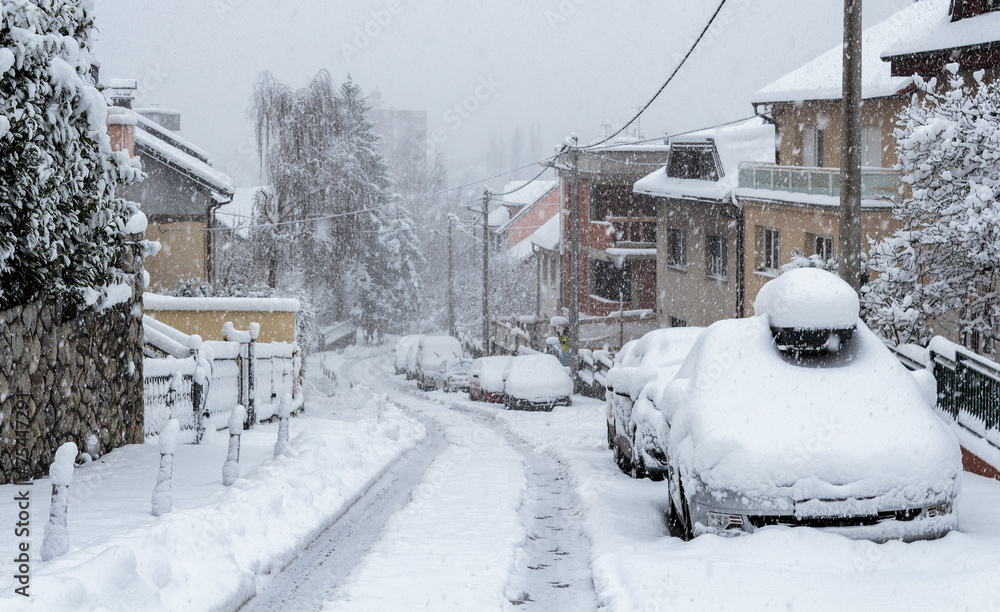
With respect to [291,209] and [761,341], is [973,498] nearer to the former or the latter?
[761,341]

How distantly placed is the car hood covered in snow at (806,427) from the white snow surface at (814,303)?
0.29 meters

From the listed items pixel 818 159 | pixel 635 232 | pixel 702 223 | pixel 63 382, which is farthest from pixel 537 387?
pixel 63 382

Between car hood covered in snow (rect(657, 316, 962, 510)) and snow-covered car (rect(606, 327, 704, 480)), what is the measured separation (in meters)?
1.98

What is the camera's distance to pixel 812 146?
28.0m

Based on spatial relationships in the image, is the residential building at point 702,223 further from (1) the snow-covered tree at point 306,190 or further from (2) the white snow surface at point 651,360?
(2) the white snow surface at point 651,360

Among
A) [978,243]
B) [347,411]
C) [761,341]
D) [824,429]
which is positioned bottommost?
[347,411]

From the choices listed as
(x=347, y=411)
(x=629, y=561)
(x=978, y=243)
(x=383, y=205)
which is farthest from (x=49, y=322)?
(x=383, y=205)

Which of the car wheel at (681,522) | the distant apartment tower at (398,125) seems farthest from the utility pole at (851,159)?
the distant apartment tower at (398,125)

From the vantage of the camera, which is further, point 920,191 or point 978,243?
point 920,191

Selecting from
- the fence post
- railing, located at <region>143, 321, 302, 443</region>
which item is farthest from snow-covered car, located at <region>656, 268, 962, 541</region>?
the fence post

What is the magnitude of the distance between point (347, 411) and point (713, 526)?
18.5 m

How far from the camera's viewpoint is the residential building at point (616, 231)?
4250cm

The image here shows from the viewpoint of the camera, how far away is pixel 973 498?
902cm

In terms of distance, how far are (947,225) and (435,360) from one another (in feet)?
96.8
